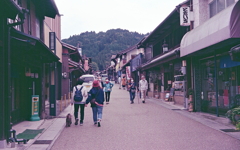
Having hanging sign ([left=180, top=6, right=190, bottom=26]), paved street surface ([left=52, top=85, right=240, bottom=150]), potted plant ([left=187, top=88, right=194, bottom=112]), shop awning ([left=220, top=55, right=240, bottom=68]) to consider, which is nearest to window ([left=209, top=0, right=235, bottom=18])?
hanging sign ([left=180, top=6, right=190, bottom=26])

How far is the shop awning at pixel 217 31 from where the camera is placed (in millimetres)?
8805

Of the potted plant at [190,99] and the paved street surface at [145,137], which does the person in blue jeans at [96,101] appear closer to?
the paved street surface at [145,137]

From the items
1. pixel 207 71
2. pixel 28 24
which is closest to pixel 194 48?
pixel 207 71

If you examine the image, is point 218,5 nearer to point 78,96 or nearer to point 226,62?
point 226,62

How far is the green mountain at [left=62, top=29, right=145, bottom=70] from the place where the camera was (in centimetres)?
11819

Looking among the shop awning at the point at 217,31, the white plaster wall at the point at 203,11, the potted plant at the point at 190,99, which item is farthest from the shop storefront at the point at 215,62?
the white plaster wall at the point at 203,11

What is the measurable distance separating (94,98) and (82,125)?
1137mm

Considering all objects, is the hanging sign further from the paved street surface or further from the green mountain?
the green mountain

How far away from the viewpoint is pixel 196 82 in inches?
571

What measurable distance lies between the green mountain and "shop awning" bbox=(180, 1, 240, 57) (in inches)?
4012

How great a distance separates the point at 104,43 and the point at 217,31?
118 meters

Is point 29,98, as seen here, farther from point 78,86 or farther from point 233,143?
point 233,143

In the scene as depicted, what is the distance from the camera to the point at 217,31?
9.75 metres

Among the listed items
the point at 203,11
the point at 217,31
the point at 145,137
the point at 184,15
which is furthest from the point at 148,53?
the point at 145,137
